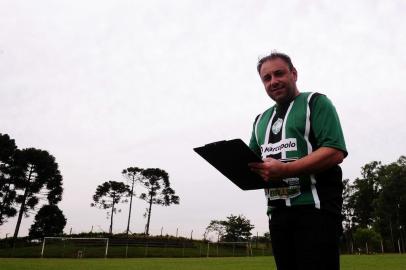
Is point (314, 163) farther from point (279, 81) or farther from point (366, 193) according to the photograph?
point (366, 193)

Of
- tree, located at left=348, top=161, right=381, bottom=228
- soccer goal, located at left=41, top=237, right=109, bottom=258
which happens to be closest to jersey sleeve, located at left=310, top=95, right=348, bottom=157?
soccer goal, located at left=41, top=237, right=109, bottom=258

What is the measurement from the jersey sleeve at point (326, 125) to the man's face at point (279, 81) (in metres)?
0.21

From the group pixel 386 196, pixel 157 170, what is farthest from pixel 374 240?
pixel 157 170

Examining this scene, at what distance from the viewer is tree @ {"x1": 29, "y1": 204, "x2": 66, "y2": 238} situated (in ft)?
147

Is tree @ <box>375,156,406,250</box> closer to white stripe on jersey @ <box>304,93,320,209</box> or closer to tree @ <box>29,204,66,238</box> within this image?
tree @ <box>29,204,66,238</box>

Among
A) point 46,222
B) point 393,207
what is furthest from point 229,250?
point 393,207

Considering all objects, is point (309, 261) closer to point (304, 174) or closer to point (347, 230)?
point (304, 174)

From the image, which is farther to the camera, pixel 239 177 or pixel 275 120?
pixel 275 120

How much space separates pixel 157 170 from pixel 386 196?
38.7 meters

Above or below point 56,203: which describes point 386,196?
above

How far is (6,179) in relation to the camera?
44.2 m

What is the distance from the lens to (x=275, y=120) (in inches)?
90.1

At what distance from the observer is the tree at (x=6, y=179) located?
139ft

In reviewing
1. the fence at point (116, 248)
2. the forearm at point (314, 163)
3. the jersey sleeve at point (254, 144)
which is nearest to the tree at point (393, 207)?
the fence at point (116, 248)
